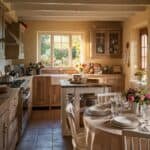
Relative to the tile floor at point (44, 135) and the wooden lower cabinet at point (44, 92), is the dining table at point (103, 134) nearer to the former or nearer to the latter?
the tile floor at point (44, 135)

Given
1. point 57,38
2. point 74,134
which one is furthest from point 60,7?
point 74,134

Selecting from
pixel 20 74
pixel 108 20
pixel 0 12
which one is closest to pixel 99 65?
pixel 108 20

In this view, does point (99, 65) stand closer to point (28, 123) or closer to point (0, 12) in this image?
point (28, 123)

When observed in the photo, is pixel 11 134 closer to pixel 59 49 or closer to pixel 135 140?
pixel 135 140

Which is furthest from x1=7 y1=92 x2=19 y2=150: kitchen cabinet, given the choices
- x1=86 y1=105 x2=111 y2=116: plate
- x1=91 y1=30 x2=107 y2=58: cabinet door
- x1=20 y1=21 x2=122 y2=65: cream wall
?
x1=91 y1=30 x2=107 y2=58: cabinet door

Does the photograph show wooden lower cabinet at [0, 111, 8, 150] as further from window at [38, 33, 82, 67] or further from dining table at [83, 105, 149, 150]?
window at [38, 33, 82, 67]

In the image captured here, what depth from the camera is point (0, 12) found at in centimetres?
508

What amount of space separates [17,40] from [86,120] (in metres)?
3.74

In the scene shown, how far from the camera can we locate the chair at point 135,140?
6.77 ft

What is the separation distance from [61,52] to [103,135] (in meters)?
6.03

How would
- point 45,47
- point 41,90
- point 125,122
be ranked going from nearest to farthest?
point 125,122 < point 41,90 < point 45,47

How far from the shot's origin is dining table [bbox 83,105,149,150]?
2.43 meters

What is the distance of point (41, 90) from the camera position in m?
7.64

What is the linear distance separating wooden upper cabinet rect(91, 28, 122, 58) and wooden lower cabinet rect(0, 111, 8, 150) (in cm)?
504
